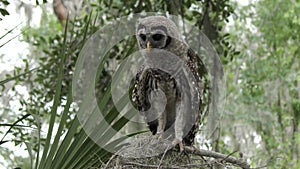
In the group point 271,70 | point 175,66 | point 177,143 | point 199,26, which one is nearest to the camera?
point 177,143

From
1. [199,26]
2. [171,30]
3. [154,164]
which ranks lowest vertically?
[154,164]

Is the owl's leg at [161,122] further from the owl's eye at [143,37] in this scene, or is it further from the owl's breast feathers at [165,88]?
the owl's eye at [143,37]

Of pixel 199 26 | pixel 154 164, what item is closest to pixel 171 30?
pixel 154 164

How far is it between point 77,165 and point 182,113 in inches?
20.8

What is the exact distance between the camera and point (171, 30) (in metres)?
2.25

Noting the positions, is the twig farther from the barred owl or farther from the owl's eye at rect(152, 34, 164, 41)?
the owl's eye at rect(152, 34, 164, 41)

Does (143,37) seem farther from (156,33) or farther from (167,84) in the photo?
(167,84)

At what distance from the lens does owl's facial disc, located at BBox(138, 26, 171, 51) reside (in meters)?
2.20

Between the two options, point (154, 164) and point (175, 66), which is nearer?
point (154, 164)

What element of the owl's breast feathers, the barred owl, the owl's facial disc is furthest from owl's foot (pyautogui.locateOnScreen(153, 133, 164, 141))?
the owl's facial disc

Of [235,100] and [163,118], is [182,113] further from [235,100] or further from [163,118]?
[235,100]

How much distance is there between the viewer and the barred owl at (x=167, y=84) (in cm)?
223

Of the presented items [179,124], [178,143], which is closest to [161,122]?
[179,124]

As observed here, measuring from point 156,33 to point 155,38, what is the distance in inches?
1.1
